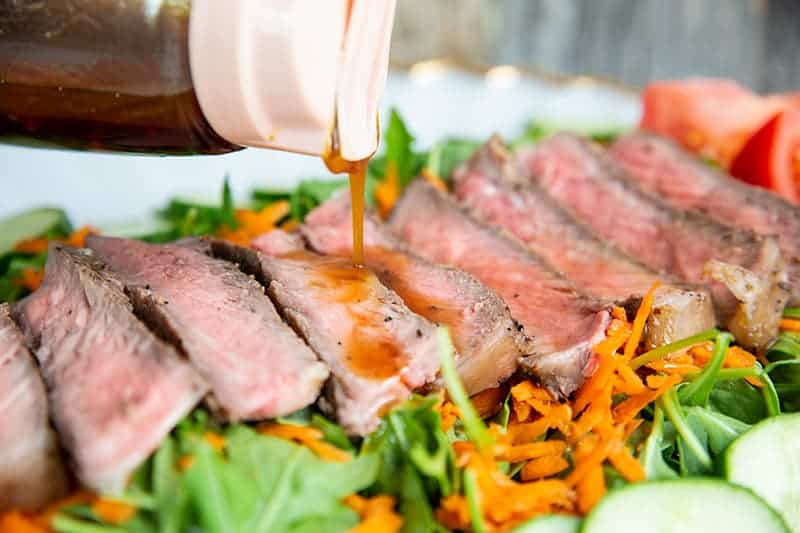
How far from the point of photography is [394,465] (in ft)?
7.08

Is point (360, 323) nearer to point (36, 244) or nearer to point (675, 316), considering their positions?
point (675, 316)

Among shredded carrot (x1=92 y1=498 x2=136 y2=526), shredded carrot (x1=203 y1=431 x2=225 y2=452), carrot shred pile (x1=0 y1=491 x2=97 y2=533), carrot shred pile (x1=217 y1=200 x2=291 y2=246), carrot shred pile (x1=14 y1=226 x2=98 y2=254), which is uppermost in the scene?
carrot shred pile (x1=217 y1=200 x2=291 y2=246)

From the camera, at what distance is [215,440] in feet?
6.44

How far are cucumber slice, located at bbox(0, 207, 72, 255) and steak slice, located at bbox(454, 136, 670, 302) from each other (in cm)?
179

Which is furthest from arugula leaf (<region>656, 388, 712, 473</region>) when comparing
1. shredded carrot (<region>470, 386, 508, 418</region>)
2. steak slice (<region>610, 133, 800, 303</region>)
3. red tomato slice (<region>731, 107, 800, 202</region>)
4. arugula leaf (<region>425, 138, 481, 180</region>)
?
red tomato slice (<region>731, 107, 800, 202</region>)

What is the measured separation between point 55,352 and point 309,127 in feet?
3.07

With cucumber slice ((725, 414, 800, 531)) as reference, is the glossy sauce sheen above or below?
above

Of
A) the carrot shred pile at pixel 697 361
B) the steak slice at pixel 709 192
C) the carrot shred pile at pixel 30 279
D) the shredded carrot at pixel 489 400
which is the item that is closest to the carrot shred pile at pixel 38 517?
the shredded carrot at pixel 489 400

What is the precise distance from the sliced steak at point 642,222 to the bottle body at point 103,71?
5.98 feet

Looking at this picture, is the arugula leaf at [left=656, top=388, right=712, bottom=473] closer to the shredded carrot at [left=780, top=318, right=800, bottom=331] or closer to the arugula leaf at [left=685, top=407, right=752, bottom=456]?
the arugula leaf at [left=685, top=407, right=752, bottom=456]

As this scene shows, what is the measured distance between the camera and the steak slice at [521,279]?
2.42 meters

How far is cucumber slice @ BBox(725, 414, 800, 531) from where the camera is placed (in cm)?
225

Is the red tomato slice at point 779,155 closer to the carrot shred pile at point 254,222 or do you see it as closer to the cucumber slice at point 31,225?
the carrot shred pile at point 254,222

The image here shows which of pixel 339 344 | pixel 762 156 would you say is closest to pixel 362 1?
pixel 339 344
